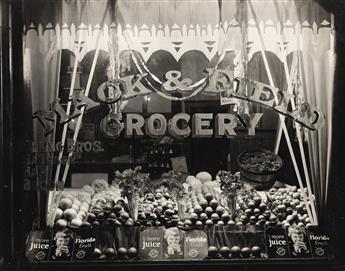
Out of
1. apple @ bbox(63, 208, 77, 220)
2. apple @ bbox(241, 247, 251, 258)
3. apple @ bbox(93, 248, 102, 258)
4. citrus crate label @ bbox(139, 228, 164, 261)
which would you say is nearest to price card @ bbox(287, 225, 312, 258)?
apple @ bbox(241, 247, 251, 258)

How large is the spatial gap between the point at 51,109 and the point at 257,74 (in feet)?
5.79

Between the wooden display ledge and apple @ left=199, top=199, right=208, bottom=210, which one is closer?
the wooden display ledge

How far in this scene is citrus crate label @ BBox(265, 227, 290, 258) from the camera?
4.68 metres

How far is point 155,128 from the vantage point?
470cm

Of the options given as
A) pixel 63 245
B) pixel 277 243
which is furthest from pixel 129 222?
pixel 277 243

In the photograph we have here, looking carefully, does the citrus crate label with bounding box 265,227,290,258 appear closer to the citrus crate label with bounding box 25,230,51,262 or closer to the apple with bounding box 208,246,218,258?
the apple with bounding box 208,246,218,258

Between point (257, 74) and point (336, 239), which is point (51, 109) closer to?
point (257, 74)

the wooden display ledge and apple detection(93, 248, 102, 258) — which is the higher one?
apple detection(93, 248, 102, 258)

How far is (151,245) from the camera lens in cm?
467

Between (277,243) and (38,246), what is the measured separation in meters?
2.01

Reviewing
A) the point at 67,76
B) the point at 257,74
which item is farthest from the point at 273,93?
the point at 67,76

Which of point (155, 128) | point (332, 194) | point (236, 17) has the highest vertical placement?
point (236, 17)

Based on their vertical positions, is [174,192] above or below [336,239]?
above

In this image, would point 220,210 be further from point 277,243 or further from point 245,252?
point 277,243
